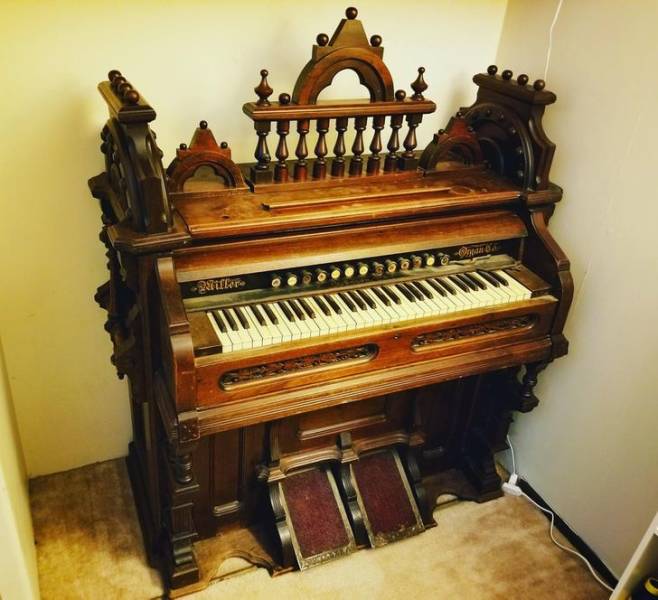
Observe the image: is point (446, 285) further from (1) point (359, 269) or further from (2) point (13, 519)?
(2) point (13, 519)

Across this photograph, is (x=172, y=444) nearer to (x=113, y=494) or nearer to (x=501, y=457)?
(x=113, y=494)

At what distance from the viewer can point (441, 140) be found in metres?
1.90

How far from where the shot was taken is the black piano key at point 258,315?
62.3 inches

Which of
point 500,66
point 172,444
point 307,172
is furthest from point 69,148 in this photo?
point 500,66

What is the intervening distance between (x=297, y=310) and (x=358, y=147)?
520mm

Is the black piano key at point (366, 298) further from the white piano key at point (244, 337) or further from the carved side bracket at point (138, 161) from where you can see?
the carved side bracket at point (138, 161)

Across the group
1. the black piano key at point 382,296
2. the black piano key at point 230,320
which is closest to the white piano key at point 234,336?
the black piano key at point 230,320

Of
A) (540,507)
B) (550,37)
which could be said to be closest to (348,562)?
(540,507)

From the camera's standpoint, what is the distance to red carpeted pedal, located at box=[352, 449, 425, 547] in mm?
2176

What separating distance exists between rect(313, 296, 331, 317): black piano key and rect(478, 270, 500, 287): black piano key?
1.73 ft

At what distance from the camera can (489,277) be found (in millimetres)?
1899

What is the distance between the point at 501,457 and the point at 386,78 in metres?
1.60

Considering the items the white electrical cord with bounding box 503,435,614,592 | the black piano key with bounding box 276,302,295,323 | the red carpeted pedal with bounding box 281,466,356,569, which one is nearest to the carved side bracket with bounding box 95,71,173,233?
the black piano key with bounding box 276,302,295,323

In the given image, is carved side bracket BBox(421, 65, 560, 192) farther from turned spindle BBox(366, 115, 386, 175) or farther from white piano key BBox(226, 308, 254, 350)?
white piano key BBox(226, 308, 254, 350)
